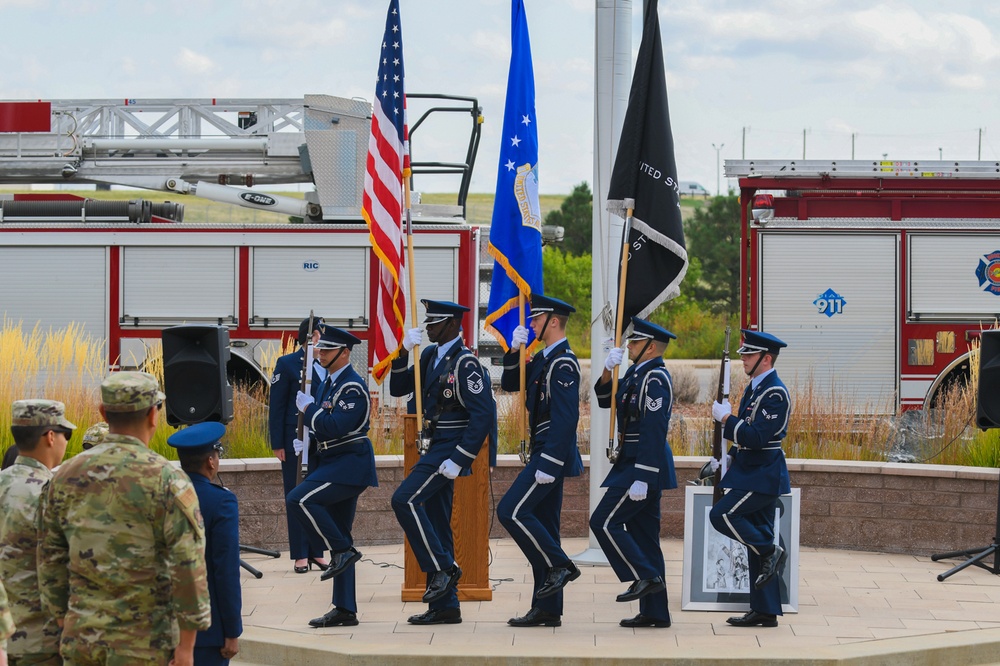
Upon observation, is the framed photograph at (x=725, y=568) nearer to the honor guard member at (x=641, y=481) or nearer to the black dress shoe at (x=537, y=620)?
the honor guard member at (x=641, y=481)

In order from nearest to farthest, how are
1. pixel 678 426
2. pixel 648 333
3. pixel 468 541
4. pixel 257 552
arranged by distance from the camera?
pixel 648 333
pixel 468 541
pixel 257 552
pixel 678 426

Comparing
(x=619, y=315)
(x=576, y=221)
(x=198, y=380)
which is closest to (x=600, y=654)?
→ (x=619, y=315)

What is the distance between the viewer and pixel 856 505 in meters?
10.2

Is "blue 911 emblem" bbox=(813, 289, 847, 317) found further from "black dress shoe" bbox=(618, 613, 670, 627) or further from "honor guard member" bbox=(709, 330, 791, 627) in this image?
"black dress shoe" bbox=(618, 613, 670, 627)

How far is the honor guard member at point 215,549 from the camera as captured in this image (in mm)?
4793

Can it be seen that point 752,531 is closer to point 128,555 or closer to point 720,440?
point 720,440

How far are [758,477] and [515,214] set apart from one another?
7.96ft

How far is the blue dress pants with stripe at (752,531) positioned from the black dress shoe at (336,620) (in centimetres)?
216

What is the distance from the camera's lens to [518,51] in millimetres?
9078

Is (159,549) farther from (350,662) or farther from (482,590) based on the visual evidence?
(482,590)

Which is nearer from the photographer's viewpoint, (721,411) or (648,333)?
(721,411)

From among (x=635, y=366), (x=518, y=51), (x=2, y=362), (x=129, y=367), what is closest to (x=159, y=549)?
(x=635, y=366)

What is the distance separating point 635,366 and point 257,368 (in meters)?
7.55

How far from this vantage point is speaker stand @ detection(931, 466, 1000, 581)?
357 inches
